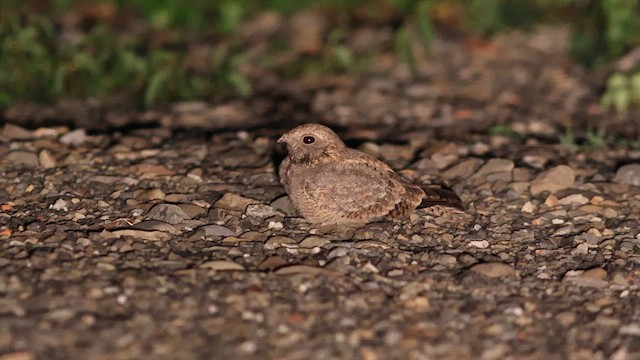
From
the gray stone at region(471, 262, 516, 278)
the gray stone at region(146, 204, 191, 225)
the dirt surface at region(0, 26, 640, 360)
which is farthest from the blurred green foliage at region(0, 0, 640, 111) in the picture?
the gray stone at region(471, 262, 516, 278)

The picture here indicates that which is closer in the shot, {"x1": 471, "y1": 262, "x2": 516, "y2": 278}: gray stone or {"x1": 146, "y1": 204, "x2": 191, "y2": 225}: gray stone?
{"x1": 471, "y1": 262, "x2": 516, "y2": 278}: gray stone

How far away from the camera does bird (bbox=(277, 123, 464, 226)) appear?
19.6ft

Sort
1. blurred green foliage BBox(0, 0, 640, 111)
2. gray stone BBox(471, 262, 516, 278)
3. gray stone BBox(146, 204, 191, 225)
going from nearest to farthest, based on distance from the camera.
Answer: gray stone BBox(471, 262, 516, 278)
gray stone BBox(146, 204, 191, 225)
blurred green foliage BBox(0, 0, 640, 111)

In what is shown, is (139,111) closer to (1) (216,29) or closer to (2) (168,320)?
(1) (216,29)

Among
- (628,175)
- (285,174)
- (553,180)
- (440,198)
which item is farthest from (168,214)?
(628,175)

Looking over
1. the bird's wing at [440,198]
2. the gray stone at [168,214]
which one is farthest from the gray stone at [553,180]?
the gray stone at [168,214]

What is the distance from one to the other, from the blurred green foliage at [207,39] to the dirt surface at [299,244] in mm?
499

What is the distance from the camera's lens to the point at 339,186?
19.6 feet

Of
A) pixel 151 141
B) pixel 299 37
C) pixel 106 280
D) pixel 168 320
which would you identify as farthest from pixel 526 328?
pixel 299 37

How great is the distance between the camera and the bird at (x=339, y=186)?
596 cm

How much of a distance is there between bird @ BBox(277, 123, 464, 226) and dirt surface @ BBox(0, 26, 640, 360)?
0.38 ft

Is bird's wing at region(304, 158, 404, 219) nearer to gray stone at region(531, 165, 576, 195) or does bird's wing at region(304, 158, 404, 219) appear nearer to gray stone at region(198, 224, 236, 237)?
gray stone at region(198, 224, 236, 237)

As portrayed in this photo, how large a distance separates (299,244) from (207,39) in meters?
4.61

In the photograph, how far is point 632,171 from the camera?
701cm
